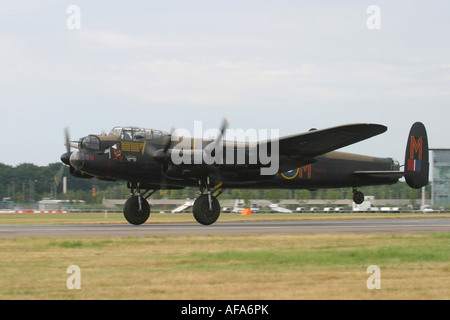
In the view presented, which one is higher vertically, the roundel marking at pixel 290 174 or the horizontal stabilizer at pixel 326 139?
the horizontal stabilizer at pixel 326 139

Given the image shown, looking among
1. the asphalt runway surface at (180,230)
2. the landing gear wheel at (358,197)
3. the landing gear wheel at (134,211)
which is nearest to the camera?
the asphalt runway surface at (180,230)

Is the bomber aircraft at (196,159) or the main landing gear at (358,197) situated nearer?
the bomber aircraft at (196,159)

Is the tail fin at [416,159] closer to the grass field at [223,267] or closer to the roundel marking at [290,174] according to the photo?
the roundel marking at [290,174]

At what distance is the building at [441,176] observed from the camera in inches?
3356

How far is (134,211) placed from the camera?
1171 inches

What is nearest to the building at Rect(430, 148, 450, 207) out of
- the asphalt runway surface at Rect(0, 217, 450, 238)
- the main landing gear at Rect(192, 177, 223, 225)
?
the asphalt runway surface at Rect(0, 217, 450, 238)

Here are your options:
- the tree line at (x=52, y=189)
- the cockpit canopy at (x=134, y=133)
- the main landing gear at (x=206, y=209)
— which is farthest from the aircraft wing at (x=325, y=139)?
the tree line at (x=52, y=189)

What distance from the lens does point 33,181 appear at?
13938 centimetres

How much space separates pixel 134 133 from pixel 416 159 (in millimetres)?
17813

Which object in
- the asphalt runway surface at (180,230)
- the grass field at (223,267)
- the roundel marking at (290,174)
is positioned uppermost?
the roundel marking at (290,174)

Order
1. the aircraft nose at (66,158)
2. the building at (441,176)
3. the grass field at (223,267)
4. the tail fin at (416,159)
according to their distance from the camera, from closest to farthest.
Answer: the grass field at (223,267) → the aircraft nose at (66,158) → the tail fin at (416,159) → the building at (441,176)

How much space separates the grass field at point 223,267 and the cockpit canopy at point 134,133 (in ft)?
27.8
